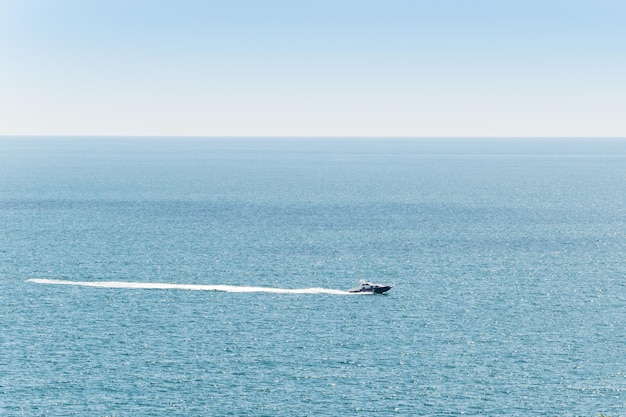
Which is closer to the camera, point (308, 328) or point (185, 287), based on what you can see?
point (308, 328)

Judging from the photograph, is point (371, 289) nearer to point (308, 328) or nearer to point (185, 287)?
point (308, 328)

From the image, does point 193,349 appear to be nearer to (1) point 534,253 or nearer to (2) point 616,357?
(2) point 616,357

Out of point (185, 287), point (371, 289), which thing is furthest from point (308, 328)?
point (185, 287)

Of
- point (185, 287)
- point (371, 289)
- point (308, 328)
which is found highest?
point (371, 289)

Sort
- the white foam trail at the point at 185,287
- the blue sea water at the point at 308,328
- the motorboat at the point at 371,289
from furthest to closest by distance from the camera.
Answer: the white foam trail at the point at 185,287 < the motorboat at the point at 371,289 < the blue sea water at the point at 308,328

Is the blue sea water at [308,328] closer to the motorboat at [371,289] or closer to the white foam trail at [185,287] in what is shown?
the white foam trail at [185,287]

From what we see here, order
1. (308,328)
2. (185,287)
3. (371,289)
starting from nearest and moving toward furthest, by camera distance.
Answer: (308,328) < (371,289) < (185,287)

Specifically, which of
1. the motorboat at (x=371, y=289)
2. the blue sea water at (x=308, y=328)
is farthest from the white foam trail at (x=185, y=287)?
the motorboat at (x=371, y=289)

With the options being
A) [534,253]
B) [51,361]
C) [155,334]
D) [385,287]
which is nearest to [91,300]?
[155,334]

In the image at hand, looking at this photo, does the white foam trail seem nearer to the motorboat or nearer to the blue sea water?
the blue sea water

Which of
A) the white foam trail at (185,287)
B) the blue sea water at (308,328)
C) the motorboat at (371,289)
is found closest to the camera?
the blue sea water at (308,328)

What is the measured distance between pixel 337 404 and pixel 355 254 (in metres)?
82.2

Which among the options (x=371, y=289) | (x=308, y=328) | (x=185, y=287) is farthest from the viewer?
(x=185, y=287)

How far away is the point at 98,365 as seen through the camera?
93688mm
